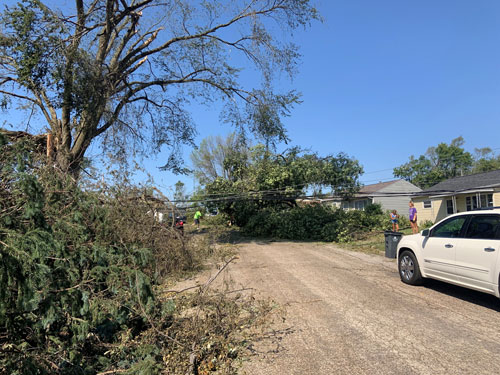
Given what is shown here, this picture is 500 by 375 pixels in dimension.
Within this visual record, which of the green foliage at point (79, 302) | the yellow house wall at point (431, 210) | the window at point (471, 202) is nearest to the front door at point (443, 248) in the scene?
the green foliage at point (79, 302)

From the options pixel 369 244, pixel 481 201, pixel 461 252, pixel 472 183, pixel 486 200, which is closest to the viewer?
pixel 461 252

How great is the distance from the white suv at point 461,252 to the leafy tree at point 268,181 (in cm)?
1086

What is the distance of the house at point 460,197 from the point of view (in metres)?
21.2

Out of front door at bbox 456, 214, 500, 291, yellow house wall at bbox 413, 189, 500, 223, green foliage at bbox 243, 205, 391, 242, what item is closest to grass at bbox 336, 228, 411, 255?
green foliage at bbox 243, 205, 391, 242

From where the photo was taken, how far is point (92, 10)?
13.4 m

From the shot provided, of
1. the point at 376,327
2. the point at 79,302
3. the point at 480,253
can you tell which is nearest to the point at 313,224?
the point at 480,253

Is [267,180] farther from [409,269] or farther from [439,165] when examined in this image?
[439,165]

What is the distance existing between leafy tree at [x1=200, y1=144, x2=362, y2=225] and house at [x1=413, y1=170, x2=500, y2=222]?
7.55 metres

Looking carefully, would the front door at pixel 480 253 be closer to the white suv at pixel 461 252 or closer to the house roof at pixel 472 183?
the white suv at pixel 461 252

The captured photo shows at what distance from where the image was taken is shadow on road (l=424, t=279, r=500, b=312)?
5801 mm

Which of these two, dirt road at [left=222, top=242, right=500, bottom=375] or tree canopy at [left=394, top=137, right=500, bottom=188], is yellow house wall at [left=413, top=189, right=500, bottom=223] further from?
tree canopy at [left=394, top=137, right=500, bottom=188]

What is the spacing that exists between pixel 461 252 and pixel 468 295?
121 centimetres

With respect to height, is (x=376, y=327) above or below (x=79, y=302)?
below

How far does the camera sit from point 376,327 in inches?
185
